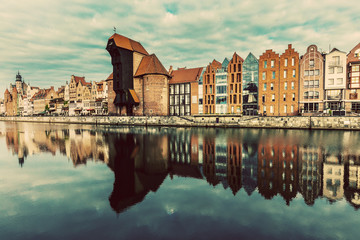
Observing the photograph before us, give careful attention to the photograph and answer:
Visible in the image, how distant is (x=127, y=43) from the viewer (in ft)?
192

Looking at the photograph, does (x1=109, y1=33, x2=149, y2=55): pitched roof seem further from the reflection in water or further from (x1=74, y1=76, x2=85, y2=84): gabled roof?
the reflection in water

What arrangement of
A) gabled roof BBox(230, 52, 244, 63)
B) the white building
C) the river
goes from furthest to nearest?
gabled roof BBox(230, 52, 244, 63)
the white building
the river

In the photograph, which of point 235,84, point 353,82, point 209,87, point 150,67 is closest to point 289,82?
point 353,82

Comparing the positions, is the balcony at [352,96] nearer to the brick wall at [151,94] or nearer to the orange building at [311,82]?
the orange building at [311,82]

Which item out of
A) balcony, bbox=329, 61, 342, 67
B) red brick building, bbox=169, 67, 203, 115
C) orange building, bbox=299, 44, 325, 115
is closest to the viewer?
balcony, bbox=329, 61, 342, 67

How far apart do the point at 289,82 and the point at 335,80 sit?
32.0 ft

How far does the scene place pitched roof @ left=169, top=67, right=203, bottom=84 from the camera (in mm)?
58597

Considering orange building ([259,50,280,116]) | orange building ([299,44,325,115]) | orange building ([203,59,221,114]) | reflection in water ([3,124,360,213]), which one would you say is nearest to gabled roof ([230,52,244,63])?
orange building ([203,59,221,114])

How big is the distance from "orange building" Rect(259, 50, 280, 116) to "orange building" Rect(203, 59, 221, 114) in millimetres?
12494

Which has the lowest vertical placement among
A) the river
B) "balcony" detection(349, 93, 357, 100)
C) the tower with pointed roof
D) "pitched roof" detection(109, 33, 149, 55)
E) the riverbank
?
the river

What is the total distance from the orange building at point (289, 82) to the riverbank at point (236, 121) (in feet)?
29.4

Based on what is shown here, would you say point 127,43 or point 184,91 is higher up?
point 127,43

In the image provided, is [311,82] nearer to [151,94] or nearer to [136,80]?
[151,94]

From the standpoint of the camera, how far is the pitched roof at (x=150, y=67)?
5712 centimetres
